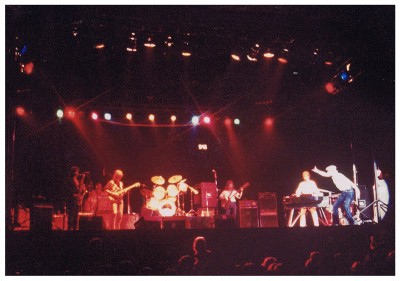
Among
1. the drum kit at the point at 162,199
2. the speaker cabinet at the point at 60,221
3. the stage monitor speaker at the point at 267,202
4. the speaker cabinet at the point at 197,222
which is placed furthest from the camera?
the stage monitor speaker at the point at 267,202

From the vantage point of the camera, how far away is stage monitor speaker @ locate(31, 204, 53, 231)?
22.6 feet

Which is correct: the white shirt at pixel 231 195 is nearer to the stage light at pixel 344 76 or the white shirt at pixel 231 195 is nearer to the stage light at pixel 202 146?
the stage light at pixel 202 146

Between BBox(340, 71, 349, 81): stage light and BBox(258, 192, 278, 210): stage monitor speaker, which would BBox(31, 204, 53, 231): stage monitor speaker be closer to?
BBox(258, 192, 278, 210): stage monitor speaker

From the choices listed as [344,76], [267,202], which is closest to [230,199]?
[267,202]

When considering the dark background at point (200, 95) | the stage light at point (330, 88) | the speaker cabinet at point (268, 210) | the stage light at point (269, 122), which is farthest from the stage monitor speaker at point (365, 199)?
the stage light at point (269, 122)

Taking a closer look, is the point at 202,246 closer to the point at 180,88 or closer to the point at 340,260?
the point at 340,260

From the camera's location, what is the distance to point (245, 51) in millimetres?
8273

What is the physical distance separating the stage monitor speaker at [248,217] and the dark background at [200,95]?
2.73 meters

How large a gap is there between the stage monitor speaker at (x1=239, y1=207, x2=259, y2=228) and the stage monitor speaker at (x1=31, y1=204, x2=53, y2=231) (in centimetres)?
483

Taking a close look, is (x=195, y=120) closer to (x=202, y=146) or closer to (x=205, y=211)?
(x=202, y=146)

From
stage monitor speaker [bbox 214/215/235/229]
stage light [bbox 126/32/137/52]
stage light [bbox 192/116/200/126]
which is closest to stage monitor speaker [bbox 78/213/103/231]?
stage monitor speaker [bbox 214/215/235/229]

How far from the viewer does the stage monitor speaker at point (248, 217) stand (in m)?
10.1
